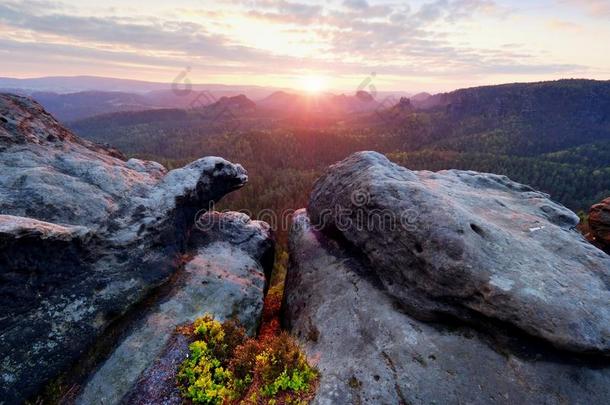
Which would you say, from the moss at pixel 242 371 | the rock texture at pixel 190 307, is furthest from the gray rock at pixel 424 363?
the rock texture at pixel 190 307

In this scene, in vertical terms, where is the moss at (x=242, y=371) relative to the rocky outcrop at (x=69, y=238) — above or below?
below

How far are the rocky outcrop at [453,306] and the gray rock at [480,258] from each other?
5 cm

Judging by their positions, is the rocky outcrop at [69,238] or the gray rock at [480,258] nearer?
the rocky outcrop at [69,238]

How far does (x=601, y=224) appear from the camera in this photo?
73.5 feet

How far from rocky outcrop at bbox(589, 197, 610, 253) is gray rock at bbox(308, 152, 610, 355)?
5.85m

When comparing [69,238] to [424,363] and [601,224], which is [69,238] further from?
[601,224]

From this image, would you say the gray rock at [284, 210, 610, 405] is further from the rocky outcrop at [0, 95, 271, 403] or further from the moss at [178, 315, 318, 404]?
the rocky outcrop at [0, 95, 271, 403]

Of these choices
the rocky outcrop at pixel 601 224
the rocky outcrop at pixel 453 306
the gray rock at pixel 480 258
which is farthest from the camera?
the rocky outcrop at pixel 601 224

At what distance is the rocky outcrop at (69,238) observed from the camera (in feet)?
37.7

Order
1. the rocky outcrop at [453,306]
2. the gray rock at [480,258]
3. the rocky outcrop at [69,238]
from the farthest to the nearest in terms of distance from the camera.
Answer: the gray rock at [480,258] → the rocky outcrop at [453,306] → the rocky outcrop at [69,238]

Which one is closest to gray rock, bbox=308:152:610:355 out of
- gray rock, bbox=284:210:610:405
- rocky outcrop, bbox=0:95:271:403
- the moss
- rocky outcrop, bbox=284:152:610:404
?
rocky outcrop, bbox=284:152:610:404

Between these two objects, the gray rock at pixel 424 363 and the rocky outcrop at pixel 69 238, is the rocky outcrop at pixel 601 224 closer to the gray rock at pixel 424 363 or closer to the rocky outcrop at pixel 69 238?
the gray rock at pixel 424 363

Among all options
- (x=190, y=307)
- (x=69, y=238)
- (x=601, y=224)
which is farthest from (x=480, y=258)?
(x=601, y=224)

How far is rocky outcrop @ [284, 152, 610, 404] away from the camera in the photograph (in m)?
11.8
